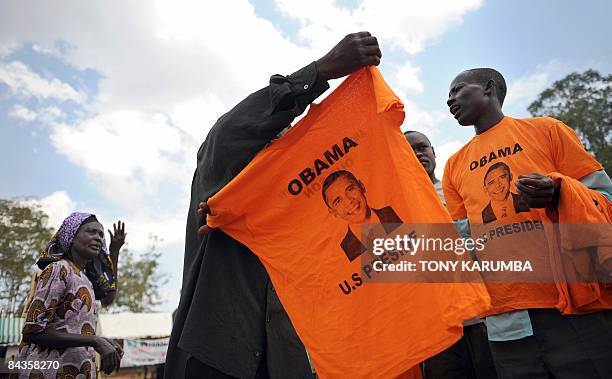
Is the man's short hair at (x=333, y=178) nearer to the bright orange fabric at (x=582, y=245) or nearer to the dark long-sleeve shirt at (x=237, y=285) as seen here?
the dark long-sleeve shirt at (x=237, y=285)

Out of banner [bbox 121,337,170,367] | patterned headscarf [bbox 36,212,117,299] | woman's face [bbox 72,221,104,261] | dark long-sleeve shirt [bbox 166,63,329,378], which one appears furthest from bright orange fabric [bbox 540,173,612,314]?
banner [bbox 121,337,170,367]

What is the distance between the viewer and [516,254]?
2.41 metres

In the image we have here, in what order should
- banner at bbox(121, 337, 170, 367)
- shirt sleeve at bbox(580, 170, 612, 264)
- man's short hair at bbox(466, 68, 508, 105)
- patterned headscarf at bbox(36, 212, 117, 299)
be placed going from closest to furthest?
shirt sleeve at bbox(580, 170, 612, 264)
man's short hair at bbox(466, 68, 508, 105)
patterned headscarf at bbox(36, 212, 117, 299)
banner at bbox(121, 337, 170, 367)

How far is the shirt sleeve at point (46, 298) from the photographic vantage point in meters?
3.36

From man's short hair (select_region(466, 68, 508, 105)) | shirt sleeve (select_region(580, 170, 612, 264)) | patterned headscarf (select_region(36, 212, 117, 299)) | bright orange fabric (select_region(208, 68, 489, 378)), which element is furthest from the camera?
patterned headscarf (select_region(36, 212, 117, 299))

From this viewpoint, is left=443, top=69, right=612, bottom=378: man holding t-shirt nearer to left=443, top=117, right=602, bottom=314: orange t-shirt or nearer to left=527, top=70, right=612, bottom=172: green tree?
left=443, top=117, right=602, bottom=314: orange t-shirt

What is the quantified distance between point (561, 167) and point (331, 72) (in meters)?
1.39

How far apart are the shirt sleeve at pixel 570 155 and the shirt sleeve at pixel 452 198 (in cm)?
62

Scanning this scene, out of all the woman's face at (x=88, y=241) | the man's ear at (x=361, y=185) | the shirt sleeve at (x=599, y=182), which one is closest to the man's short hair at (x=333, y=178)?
the man's ear at (x=361, y=185)

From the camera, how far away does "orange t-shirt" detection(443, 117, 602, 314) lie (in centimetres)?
236

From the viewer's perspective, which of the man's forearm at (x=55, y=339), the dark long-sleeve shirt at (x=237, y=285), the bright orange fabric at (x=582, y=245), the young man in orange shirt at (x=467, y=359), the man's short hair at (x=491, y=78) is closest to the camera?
the dark long-sleeve shirt at (x=237, y=285)

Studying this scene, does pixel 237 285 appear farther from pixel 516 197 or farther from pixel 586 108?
pixel 586 108

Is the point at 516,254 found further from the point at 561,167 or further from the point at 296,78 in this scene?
the point at 296,78

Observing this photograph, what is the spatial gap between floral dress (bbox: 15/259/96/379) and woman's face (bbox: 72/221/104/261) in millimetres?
237
